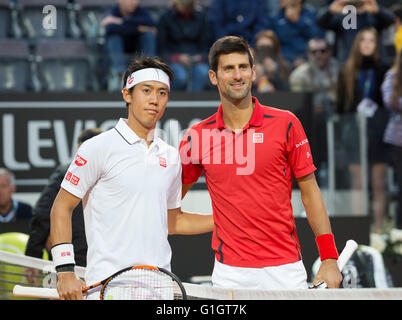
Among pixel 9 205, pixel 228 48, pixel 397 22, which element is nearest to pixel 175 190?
pixel 228 48

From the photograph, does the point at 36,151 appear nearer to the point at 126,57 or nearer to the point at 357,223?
the point at 126,57

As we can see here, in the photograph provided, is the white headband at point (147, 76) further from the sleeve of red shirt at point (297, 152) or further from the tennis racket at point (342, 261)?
the tennis racket at point (342, 261)

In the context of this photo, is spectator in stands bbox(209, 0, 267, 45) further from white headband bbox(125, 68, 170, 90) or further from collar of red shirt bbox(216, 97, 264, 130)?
white headband bbox(125, 68, 170, 90)

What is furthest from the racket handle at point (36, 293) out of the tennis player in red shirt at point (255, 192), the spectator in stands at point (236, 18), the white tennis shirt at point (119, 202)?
the spectator in stands at point (236, 18)

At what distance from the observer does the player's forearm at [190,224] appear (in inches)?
145

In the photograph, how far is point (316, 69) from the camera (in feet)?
23.2

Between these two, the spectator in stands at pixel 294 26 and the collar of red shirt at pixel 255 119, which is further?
the spectator in stands at pixel 294 26

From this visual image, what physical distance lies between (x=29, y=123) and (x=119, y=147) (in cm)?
360

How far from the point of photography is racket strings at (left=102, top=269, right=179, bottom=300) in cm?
288

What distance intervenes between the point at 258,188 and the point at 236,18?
16.0 ft

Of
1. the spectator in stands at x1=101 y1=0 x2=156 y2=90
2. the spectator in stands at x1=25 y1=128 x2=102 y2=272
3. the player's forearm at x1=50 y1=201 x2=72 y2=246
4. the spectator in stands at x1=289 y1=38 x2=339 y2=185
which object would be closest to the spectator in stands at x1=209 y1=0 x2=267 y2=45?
the spectator in stands at x1=101 y1=0 x2=156 y2=90

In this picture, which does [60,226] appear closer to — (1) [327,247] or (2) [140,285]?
(2) [140,285]

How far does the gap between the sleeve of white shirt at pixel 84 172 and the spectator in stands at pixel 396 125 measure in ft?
13.4
